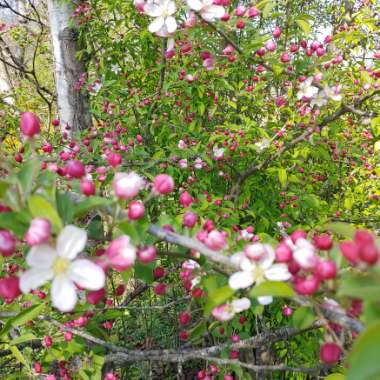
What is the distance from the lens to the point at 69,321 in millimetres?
1574

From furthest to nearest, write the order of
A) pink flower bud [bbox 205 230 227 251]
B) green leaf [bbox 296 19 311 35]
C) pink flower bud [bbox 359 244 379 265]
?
green leaf [bbox 296 19 311 35] < pink flower bud [bbox 205 230 227 251] < pink flower bud [bbox 359 244 379 265]

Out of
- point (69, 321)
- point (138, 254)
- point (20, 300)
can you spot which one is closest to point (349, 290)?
point (138, 254)

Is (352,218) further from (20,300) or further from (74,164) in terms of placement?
(74,164)

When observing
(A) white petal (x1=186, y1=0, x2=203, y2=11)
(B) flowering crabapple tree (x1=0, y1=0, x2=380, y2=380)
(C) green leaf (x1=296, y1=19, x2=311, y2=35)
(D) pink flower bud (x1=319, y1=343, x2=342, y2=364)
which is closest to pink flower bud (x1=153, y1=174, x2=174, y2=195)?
(B) flowering crabapple tree (x1=0, y1=0, x2=380, y2=380)

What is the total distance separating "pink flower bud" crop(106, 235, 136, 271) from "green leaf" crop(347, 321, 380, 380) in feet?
1.33

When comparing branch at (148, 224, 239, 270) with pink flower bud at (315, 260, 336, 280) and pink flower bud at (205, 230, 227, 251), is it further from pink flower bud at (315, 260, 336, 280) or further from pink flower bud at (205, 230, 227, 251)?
pink flower bud at (315, 260, 336, 280)

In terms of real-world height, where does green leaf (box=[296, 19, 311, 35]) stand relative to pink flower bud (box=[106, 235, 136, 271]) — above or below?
above

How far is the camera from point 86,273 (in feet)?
2.47

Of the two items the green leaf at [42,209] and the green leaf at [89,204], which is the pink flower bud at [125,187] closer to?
the green leaf at [89,204]

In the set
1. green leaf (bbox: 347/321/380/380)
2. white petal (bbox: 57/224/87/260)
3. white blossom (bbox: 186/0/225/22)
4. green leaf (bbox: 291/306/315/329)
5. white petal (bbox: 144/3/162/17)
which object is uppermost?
white petal (bbox: 144/3/162/17)

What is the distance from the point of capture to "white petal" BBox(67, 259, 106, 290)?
734 mm

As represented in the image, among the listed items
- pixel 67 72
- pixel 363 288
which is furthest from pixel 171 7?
pixel 67 72

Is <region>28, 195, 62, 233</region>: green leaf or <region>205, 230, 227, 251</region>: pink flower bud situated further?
<region>205, 230, 227, 251</region>: pink flower bud

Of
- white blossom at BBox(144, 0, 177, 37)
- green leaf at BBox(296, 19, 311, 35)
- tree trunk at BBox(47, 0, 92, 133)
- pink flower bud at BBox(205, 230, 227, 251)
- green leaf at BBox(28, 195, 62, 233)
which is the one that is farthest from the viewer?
tree trunk at BBox(47, 0, 92, 133)
